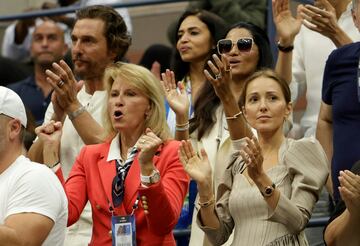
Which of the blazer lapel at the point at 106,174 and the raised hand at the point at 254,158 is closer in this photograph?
the raised hand at the point at 254,158

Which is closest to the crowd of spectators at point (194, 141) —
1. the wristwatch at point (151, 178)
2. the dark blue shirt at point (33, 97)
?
the wristwatch at point (151, 178)

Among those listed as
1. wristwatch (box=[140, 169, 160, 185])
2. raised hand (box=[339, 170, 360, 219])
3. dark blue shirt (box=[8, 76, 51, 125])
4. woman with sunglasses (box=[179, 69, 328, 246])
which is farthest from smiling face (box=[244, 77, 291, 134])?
dark blue shirt (box=[8, 76, 51, 125])

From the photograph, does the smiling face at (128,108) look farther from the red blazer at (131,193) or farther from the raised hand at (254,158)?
the raised hand at (254,158)

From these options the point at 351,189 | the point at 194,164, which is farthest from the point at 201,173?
the point at 351,189

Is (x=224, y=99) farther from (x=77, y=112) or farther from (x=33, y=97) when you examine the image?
(x=33, y=97)

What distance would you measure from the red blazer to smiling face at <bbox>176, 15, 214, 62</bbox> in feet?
5.47

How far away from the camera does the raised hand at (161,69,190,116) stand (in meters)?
9.12

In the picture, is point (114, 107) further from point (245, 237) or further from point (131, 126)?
point (245, 237)

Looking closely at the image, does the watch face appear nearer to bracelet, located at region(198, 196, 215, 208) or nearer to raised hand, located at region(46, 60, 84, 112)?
bracelet, located at region(198, 196, 215, 208)

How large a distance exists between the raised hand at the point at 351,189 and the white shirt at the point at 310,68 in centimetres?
260

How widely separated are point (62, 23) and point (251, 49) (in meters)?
4.20

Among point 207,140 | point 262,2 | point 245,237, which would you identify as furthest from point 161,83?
point 262,2

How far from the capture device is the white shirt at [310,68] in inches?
399

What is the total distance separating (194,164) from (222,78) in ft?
2.91
